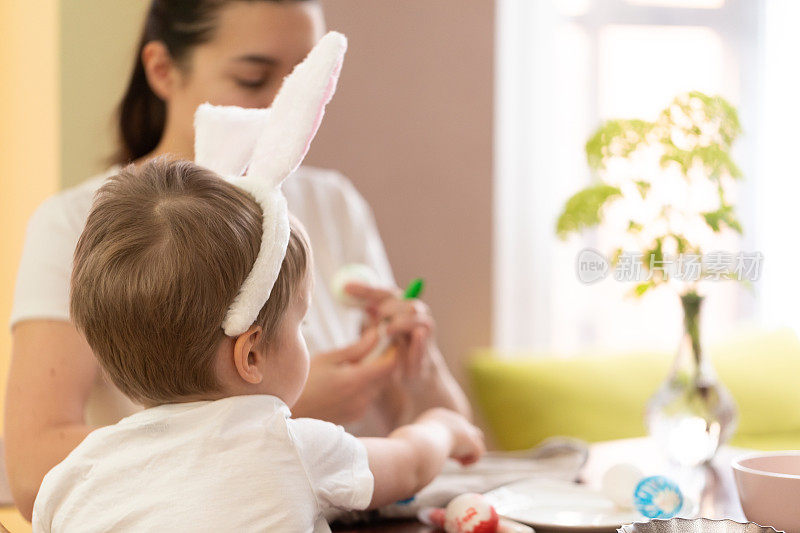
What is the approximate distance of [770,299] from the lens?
219 centimetres

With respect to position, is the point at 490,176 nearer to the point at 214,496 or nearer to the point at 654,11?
the point at 654,11

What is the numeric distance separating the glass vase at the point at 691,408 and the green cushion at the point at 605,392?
→ 720 mm

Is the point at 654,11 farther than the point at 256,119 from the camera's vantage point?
Yes

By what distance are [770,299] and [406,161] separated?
1.02 meters

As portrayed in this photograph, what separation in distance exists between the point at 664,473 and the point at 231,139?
2.01ft

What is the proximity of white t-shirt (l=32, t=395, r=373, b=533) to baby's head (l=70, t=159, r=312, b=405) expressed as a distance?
0.08 ft

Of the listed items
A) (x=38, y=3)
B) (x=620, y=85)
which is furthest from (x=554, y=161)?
(x=38, y=3)

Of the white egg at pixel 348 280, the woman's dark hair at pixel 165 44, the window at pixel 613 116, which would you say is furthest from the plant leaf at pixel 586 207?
the window at pixel 613 116

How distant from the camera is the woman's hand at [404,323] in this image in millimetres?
1019

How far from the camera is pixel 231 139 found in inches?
28.6

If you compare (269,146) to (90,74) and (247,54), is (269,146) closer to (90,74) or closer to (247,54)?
(247,54)

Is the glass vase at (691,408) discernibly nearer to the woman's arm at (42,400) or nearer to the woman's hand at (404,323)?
the woman's hand at (404,323)

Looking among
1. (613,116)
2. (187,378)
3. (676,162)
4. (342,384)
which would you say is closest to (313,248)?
(342,384)

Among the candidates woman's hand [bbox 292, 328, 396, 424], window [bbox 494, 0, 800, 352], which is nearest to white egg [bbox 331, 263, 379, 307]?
woman's hand [bbox 292, 328, 396, 424]
